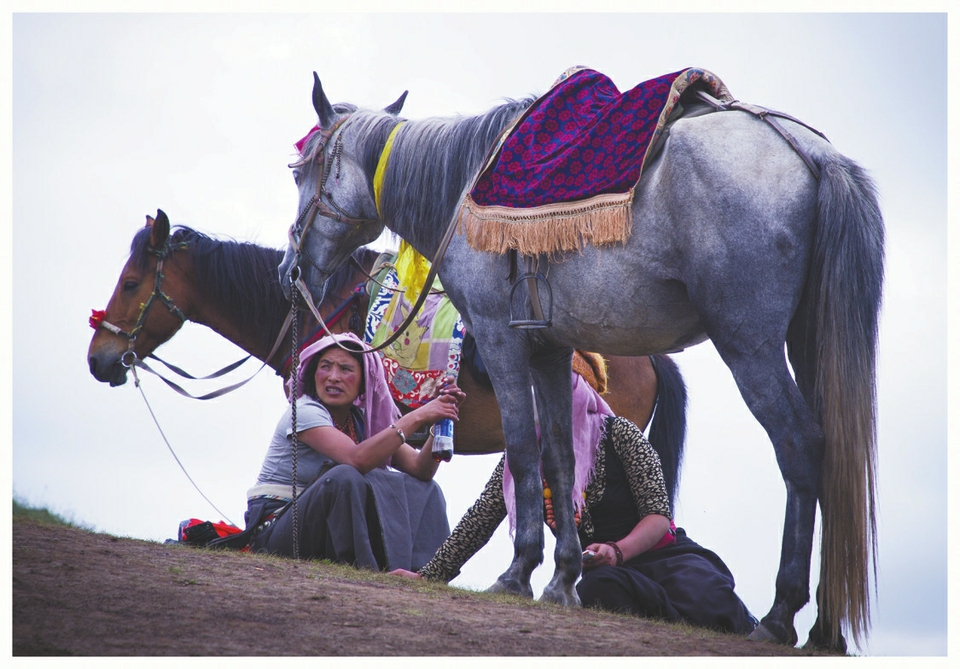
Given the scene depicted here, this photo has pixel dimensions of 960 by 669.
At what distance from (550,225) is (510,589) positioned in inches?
59.2

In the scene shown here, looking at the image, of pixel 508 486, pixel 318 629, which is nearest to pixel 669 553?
pixel 508 486

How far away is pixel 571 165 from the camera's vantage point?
3836 mm

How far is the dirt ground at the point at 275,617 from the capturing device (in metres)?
2.86

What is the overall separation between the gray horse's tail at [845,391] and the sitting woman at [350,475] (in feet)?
6.41

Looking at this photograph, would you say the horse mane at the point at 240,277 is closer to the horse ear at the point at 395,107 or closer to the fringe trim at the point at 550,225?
the horse ear at the point at 395,107

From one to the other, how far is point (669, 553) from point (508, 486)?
29.1 inches

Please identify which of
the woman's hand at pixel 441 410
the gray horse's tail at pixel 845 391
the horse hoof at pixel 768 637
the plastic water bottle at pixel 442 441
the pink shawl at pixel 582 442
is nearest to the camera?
the gray horse's tail at pixel 845 391

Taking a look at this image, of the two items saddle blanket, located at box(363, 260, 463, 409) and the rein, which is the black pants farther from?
saddle blanket, located at box(363, 260, 463, 409)

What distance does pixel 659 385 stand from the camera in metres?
6.60

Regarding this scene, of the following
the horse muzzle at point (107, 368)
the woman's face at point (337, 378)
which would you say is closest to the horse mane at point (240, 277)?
the horse muzzle at point (107, 368)

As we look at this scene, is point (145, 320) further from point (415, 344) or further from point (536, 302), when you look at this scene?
point (536, 302)

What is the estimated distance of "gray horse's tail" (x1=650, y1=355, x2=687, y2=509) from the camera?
6.42 metres

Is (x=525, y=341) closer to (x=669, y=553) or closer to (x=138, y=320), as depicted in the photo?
(x=669, y=553)

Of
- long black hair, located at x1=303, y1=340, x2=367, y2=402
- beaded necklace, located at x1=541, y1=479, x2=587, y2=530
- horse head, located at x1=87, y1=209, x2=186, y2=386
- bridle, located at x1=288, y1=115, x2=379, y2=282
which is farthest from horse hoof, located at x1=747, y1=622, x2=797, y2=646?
horse head, located at x1=87, y1=209, x2=186, y2=386
